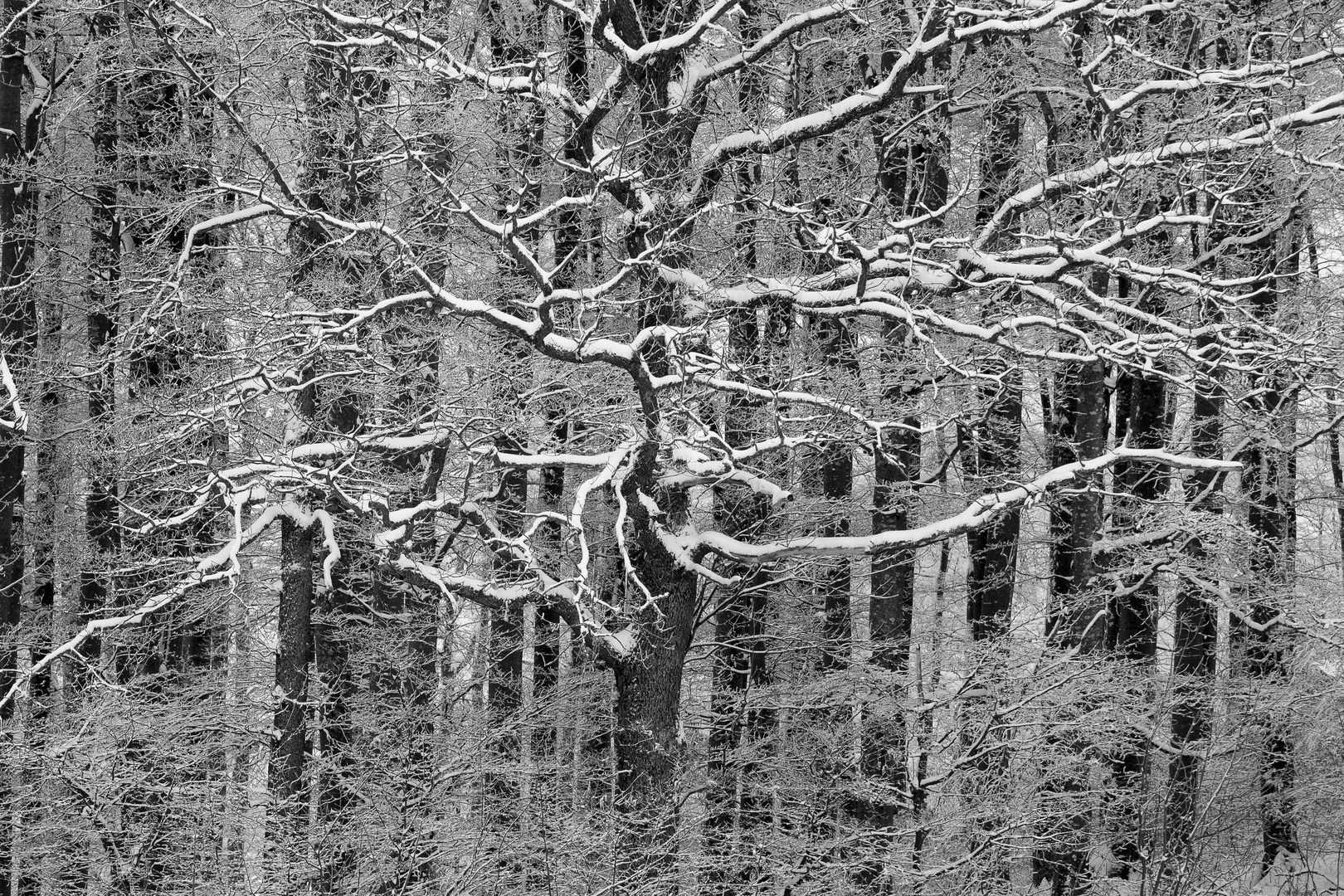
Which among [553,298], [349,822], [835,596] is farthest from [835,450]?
[349,822]

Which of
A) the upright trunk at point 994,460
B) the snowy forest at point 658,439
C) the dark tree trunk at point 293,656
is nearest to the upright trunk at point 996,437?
the upright trunk at point 994,460

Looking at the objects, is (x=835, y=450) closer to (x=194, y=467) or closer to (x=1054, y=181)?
(x=1054, y=181)

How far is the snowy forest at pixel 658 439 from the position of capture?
31.0 ft

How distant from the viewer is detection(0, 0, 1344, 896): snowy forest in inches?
372

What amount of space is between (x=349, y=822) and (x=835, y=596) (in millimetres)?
6832

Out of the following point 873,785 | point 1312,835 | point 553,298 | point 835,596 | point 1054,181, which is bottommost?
point 1312,835

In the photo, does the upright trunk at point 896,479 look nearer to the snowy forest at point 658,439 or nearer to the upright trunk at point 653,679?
the snowy forest at point 658,439

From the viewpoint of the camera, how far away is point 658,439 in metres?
9.59

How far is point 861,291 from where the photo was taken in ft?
30.6

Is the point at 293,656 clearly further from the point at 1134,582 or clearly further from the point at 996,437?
the point at 1134,582

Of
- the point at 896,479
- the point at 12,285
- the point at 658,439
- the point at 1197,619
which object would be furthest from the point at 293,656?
the point at 1197,619

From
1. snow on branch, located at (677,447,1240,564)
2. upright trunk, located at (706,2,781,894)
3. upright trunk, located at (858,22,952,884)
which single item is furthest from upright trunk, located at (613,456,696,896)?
upright trunk, located at (858,22,952,884)

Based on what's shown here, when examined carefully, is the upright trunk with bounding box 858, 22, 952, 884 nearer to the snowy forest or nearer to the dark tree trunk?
the snowy forest

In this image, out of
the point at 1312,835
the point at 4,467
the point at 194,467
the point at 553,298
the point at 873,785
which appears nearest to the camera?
the point at 553,298
